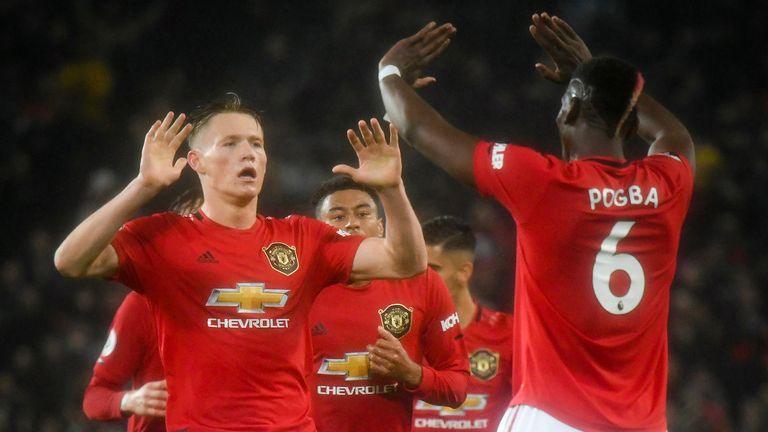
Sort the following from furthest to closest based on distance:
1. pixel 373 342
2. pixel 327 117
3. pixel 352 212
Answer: pixel 327 117 < pixel 352 212 < pixel 373 342

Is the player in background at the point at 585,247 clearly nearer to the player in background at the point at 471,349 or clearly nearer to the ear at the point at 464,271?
the player in background at the point at 471,349

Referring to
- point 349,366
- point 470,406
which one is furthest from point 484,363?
point 349,366

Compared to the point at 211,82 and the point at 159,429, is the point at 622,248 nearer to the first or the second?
the point at 159,429

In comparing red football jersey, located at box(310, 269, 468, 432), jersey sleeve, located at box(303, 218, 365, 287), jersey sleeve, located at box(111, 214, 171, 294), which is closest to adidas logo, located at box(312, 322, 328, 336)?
red football jersey, located at box(310, 269, 468, 432)

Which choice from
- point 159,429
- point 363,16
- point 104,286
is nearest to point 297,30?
point 363,16

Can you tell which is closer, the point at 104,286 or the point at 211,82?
the point at 104,286

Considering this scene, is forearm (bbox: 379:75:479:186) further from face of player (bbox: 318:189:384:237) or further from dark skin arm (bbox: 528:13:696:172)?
face of player (bbox: 318:189:384:237)

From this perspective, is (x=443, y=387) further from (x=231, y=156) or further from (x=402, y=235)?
(x=231, y=156)

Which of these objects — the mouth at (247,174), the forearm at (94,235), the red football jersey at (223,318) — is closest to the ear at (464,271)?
the red football jersey at (223,318)

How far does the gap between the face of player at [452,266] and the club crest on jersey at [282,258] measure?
220 centimetres

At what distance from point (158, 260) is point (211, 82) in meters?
8.76

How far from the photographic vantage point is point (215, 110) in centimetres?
455

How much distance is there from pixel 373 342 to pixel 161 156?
1683mm

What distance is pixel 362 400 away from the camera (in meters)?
5.21
